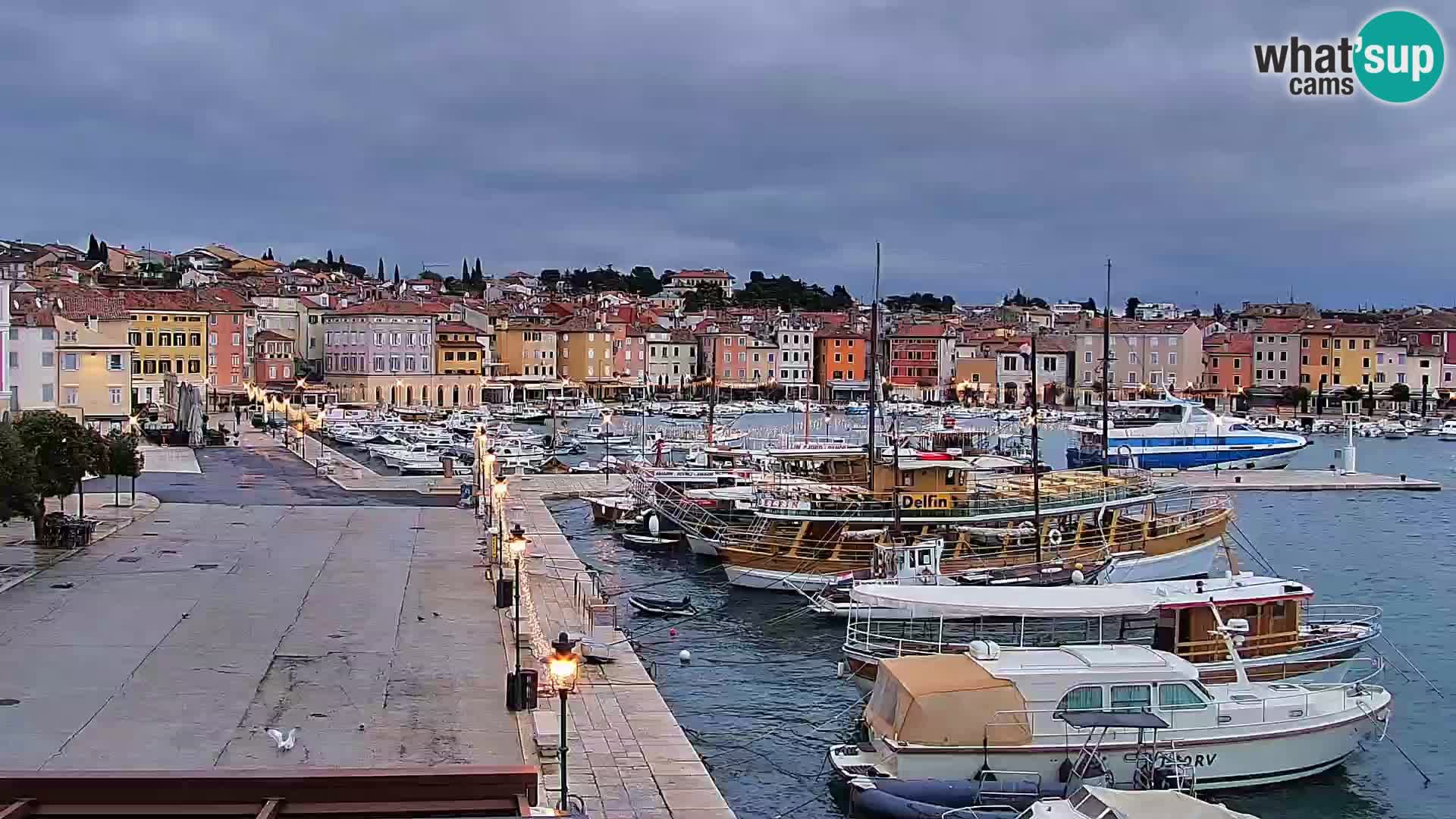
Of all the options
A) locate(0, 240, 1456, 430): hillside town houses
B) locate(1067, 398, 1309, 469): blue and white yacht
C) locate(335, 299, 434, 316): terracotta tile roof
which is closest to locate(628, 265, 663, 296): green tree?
locate(0, 240, 1456, 430): hillside town houses

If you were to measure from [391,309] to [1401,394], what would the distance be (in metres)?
70.2

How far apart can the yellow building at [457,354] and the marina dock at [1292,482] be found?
5743cm

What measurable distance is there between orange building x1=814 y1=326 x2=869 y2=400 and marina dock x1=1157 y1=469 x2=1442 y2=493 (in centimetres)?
6386

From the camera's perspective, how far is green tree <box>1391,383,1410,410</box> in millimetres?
104562

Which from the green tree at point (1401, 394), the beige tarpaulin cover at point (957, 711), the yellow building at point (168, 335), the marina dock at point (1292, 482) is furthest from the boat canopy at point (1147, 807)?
the green tree at point (1401, 394)

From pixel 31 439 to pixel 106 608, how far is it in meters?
7.11

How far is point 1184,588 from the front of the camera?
730 inches

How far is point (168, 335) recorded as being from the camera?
264ft

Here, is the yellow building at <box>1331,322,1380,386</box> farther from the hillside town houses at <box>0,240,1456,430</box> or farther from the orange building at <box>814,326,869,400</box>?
the orange building at <box>814,326,869,400</box>

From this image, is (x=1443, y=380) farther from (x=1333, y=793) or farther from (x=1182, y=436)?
(x=1333, y=793)

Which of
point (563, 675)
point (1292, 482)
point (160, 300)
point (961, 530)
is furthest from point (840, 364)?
point (563, 675)

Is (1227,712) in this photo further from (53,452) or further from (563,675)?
(53,452)

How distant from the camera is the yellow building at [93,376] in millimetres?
49281

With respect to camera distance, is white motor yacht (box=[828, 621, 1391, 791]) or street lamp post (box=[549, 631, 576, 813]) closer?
street lamp post (box=[549, 631, 576, 813])
